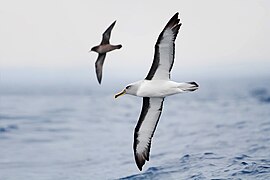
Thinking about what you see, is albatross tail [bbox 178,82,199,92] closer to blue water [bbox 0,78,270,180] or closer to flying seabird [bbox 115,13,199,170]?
flying seabird [bbox 115,13,199,170]

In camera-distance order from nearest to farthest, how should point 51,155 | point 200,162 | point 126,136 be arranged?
point 200,162 < point 51,155 < point 126,136

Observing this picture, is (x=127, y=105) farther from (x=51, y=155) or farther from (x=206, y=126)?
(x=51, y=155)

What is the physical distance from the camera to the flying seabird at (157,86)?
10000 millimetres

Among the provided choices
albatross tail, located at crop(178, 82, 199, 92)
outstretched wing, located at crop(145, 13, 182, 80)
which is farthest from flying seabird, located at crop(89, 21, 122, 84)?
albatross tail, located at crop(178, 82, 199, 92)

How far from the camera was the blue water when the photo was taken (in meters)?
14.9

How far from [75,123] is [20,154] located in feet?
31.6

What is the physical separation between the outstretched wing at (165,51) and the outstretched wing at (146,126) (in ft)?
2.14

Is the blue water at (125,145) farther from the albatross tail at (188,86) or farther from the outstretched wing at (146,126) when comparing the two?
the albatross tail at (188,86)

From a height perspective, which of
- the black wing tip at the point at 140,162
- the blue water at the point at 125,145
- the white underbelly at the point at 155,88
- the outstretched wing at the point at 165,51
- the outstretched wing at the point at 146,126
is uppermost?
the outstretched wing at the point at 165,51

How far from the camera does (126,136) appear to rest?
2512 cm

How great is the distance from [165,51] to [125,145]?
12.8 m

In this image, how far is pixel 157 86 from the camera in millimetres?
10266

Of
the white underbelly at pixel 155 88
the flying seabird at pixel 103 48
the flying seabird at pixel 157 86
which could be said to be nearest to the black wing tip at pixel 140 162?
the flying seabird at pixel 157 86

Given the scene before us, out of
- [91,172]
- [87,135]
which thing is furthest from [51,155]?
[87,135]
